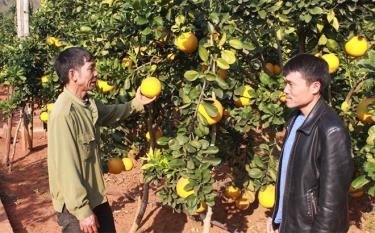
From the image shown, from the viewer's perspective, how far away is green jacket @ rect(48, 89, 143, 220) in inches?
82.0

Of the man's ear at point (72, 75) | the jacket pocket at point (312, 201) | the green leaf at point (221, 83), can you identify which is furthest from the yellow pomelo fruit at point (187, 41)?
the jacket pocket at point (312, 201)

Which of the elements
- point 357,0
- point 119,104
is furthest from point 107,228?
point 357,0

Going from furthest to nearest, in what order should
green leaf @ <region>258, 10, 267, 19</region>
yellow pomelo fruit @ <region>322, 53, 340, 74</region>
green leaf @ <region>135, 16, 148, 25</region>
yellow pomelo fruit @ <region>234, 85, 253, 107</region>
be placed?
yellow pomelo fruit @ <region>234, 85, 253, 107</region>, yellow pomelo fruit @ <region>322, 53, 340, 74</region>, green leaf @ <region>258, 10, 267, 19</region>, green leaf @ <region>135, 16, 148, 25</region>

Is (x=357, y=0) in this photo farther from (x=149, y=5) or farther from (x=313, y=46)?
(x=149, y=5)

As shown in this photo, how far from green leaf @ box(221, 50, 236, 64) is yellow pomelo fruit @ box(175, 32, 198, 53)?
259 millimetres

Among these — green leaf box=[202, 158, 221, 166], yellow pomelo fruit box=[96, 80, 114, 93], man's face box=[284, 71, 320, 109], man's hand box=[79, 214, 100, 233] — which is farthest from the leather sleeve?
yellow pomelo fruit box=[96, 80, 114, 93]

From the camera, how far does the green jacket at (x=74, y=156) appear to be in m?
2.08

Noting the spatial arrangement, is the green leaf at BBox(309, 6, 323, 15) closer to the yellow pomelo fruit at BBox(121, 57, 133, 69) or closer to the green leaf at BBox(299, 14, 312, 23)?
the green leaf at BBox(299, 14, 312, 23)

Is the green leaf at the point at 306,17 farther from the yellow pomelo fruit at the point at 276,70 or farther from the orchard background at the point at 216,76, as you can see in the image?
the yellow pomelo fruit at the point at 276,70

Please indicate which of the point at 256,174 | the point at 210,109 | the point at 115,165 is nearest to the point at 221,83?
the point at 210,109

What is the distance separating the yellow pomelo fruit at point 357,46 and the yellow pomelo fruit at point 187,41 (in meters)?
0.91

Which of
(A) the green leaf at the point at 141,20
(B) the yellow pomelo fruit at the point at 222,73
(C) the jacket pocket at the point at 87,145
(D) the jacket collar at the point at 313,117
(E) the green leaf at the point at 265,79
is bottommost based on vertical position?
(C) the jacket pocket at the point at 87,145

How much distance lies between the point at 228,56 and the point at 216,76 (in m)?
0.13

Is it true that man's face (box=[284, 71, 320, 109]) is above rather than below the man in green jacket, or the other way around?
above
